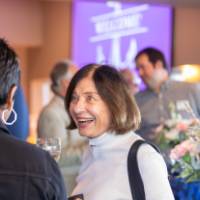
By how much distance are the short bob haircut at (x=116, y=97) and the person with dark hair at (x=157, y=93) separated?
146cm

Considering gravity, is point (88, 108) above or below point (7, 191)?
above

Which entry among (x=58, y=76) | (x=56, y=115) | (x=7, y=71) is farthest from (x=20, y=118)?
(x=7, y=71)

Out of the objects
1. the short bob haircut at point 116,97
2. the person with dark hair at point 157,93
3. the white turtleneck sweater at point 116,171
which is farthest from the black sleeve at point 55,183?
the person with dark hair at point 157,93

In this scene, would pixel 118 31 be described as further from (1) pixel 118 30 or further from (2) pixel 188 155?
(2) pixel 188 155

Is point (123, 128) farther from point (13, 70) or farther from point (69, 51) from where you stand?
point (69, 51)

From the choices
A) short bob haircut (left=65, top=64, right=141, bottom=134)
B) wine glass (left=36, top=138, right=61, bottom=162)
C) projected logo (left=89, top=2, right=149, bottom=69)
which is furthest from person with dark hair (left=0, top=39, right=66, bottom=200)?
projected logo (left=89, top=2, right=149, bottom=69)

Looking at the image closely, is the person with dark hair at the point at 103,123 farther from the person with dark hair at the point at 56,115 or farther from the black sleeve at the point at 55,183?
the person with dark hair at the point at 56,115

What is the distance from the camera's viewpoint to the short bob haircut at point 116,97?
168cm

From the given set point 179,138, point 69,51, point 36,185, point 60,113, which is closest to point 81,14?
point 69,51

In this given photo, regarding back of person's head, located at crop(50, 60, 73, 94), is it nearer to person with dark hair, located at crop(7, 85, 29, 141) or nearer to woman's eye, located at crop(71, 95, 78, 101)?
person with dark hair, located at crop(7, 85, 29, 141)

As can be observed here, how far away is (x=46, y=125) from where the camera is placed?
2.83 metres

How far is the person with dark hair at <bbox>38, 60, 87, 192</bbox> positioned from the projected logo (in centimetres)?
329

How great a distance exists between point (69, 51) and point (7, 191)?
21.4 feet

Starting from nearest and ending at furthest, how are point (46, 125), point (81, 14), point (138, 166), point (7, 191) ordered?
point (7, 191) < point (138, 166) < point (46, 125) < point (81, 14)
